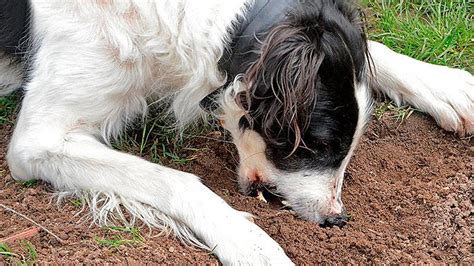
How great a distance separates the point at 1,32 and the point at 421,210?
237 cm

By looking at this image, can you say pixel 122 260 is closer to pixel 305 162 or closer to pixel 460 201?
pixel 305 162

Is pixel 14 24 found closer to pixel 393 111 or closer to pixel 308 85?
pixel 308 85

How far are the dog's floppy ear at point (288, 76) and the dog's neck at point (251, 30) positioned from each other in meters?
0.08

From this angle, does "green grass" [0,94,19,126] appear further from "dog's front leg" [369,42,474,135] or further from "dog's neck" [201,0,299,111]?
"dog's front leg" [369,42,474,135]

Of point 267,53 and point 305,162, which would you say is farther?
point 305,162

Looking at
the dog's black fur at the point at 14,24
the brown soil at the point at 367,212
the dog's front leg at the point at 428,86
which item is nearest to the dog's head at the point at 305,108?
the brown soil at the point at 367,212

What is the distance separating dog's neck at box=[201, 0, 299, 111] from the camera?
12.0 feet

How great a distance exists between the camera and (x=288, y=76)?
3.53 metres

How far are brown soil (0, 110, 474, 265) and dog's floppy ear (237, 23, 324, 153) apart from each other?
19.1 inches

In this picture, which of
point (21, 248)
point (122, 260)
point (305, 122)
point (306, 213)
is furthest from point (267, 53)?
point (21, 248)

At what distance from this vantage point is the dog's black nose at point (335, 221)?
3.87 m

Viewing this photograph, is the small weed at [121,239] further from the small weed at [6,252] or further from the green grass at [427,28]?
the green grass at [427,28]

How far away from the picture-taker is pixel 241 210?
12.8ft

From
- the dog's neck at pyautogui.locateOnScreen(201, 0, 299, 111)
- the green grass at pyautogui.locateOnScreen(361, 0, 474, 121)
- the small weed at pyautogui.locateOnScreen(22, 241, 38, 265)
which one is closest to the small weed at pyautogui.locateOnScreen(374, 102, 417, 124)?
the green grass at pyautogui.locateOnScreen(361, 0, 474, 121)
